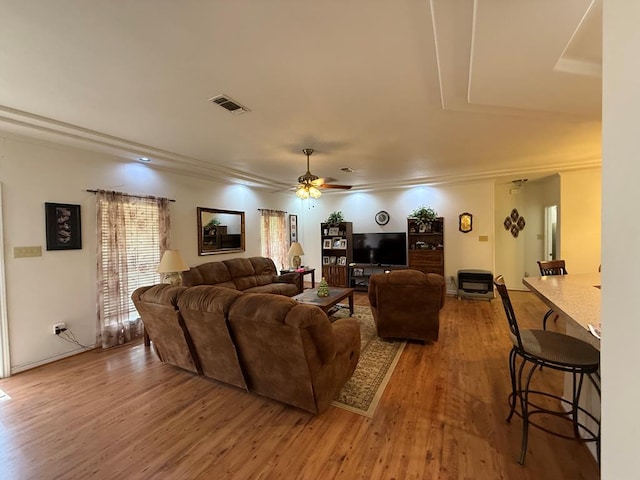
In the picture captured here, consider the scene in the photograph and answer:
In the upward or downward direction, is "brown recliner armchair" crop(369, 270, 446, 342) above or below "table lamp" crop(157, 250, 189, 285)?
below

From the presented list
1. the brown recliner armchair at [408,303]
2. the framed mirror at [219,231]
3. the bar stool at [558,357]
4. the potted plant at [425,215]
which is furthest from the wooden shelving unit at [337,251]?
the bar stool at [558,357]

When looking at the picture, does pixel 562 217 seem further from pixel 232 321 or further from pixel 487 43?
pixel 232 321

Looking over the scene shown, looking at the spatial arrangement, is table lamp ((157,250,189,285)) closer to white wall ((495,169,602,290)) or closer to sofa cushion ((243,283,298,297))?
sofa cushion ((243,283,298,297))

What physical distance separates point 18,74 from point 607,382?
376 centimetres

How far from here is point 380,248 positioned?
704 centimetres

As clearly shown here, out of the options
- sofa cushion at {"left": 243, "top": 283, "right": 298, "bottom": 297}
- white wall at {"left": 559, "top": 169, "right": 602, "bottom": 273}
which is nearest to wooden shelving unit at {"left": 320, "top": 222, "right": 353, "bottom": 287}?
sofa cushion at {"left": 243, "top": 283, "right": 298, "bottom": 297}

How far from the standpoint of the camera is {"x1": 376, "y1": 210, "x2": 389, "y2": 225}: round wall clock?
727cm

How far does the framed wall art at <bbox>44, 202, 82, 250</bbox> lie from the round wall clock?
19.7 ft

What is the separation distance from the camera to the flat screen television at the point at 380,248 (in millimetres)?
6848

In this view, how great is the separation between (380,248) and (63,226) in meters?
5.95

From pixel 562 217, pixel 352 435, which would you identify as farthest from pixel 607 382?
pixel 562 217

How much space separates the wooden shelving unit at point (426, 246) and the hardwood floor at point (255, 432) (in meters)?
3.55

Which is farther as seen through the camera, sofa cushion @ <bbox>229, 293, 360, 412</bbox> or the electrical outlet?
the electrical outlet

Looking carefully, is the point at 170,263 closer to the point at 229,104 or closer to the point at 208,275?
the point at 208,275
